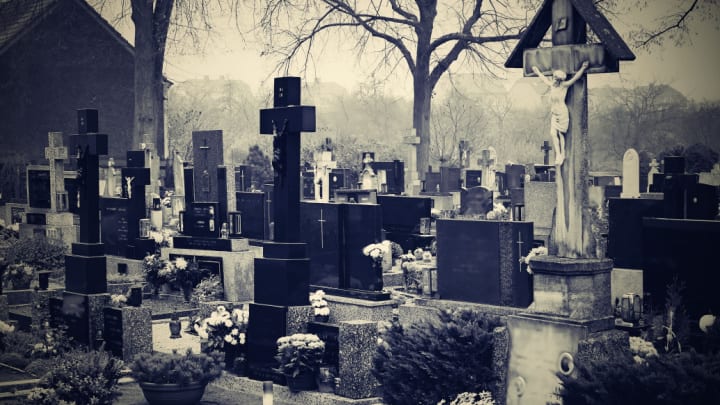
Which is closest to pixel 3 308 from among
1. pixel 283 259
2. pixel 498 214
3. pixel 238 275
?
pixel 238 275

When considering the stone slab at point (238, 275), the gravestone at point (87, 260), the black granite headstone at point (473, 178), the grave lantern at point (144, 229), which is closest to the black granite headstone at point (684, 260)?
the stone slab at point (238, 275)

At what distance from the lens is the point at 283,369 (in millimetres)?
11547

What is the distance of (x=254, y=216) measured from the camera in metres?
19.5

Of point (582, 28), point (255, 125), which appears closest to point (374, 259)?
point (582, 28)

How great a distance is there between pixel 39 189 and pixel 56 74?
20164mm

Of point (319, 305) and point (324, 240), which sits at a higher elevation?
point (324, 240)

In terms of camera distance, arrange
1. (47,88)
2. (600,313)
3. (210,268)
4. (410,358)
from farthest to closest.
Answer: (47,88)
(210,268)
(410,358)
(600,313)

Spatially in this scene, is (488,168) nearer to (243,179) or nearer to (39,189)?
(243,179)

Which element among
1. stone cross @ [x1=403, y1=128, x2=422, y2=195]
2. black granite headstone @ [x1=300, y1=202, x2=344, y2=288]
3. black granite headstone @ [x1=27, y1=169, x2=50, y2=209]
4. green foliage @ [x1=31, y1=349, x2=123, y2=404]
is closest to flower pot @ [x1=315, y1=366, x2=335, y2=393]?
green foliage @ [x1=31, y1=349, x2=123, y2=404]

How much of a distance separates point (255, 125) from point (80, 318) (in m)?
61.7

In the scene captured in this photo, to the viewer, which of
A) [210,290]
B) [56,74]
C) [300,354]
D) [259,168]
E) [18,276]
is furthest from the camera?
[56,74]

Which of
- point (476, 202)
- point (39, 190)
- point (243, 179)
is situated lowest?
point (476, 202)

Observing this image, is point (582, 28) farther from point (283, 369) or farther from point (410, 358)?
point (283, 369)

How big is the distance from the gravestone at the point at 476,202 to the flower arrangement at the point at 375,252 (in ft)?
28.6
